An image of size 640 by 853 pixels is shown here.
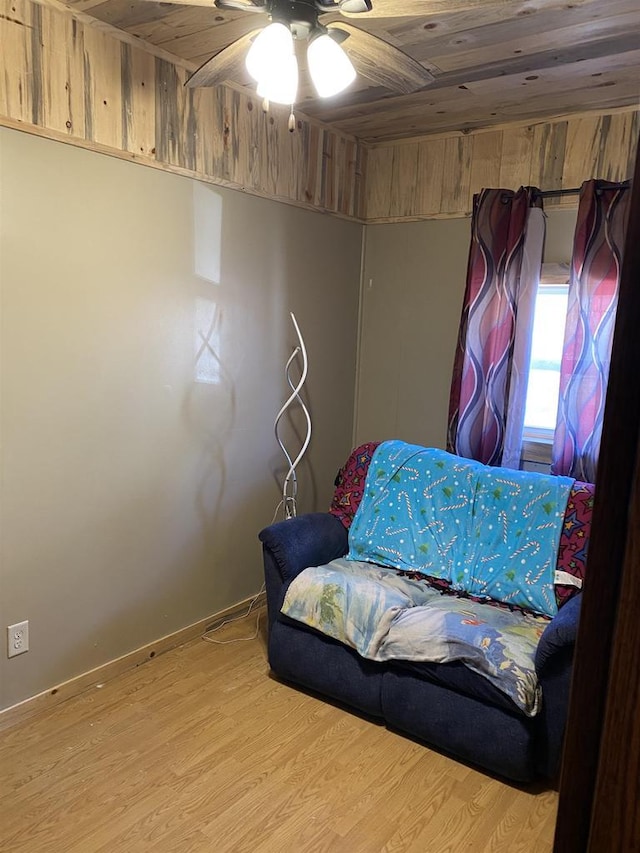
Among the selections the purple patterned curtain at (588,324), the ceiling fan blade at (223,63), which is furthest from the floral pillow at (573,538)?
the ceiling fan blade at (223,63)

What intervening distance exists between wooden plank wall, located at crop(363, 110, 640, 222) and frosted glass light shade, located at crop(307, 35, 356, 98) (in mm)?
1759

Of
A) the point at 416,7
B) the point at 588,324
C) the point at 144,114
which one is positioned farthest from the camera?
the point at 588,324

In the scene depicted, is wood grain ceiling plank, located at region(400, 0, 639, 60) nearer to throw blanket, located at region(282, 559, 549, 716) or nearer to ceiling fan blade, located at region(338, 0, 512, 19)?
ceiling fan blade, located at region(338, 0, 512, 19)

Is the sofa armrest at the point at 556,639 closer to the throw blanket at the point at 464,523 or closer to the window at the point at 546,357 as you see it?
the throw blanket at the point at 464,523

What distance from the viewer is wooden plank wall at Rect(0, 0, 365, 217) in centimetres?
A: 224

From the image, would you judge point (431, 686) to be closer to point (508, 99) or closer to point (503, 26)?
point (503, 26)

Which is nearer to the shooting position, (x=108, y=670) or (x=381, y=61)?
(x=381, y=61)

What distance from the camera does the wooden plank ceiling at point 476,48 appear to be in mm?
2160

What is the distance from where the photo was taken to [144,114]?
2.65m

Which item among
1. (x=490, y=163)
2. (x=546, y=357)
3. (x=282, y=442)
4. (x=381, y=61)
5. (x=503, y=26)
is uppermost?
(x=503, y=26)

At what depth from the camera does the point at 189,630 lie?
318 centimetres

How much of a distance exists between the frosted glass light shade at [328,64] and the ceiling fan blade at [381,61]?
53mm

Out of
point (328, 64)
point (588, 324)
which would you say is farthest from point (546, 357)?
point (328, 64)

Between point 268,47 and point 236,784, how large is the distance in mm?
2321
